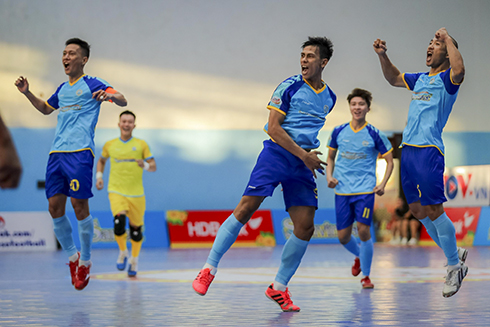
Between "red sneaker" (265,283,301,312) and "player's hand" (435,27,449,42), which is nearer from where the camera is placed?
"red sneaker" (265,283,301,312)

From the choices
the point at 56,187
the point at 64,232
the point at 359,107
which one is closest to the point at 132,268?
the point at 64,232

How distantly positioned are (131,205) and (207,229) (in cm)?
656

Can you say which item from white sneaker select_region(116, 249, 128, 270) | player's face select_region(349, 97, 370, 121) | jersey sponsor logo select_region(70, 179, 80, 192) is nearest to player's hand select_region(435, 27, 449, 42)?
player's face select_region(349, 97, 370, 121)

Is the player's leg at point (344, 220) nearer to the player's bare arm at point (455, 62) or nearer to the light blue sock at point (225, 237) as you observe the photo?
the player's bare arm at point (455, 62)

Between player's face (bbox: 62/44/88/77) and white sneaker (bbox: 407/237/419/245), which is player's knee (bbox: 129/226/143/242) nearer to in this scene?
player's face (bbox: 62/44/88/77)

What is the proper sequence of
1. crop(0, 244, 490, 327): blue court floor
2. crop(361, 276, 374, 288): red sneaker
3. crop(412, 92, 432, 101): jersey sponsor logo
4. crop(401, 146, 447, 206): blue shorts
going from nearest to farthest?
crop(0, 244, 490, 327): blue court floor → crop(401, 146, 447, 206): blue shorts → crop(412, 92, 432, 101): jersey sponsor logo → crop(361, 276, 374, 288): red sneaker

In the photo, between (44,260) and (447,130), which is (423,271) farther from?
(447,130)

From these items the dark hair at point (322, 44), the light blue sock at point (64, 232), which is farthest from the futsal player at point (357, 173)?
the light blue sock at point (64, 232)

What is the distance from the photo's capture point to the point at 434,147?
477cm

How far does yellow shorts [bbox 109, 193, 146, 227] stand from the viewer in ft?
27.7

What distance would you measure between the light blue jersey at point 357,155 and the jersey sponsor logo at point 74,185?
9.88 ft

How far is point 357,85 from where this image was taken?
1798 centimetres

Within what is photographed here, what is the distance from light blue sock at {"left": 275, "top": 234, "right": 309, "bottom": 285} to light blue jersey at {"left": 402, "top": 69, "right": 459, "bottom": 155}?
126cm

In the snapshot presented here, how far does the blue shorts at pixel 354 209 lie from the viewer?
6.73 metres
